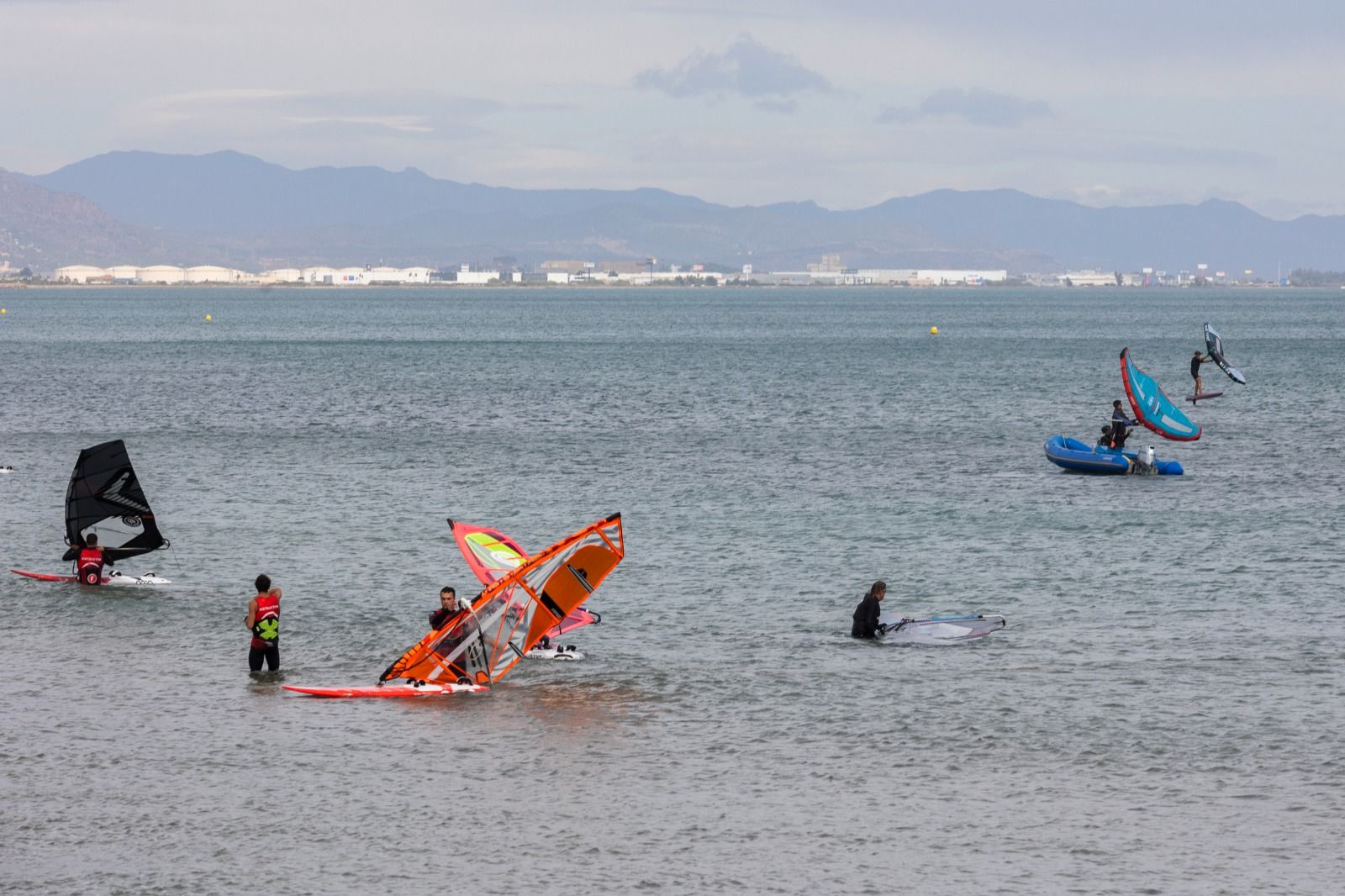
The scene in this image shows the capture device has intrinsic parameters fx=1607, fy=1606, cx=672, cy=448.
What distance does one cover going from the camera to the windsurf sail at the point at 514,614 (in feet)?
94.7

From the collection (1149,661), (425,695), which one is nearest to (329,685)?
(425,695)

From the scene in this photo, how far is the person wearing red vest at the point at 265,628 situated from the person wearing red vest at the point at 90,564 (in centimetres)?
1028

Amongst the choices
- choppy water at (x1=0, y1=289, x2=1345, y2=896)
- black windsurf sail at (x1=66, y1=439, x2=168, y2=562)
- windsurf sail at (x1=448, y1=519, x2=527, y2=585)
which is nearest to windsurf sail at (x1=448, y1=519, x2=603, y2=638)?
windsurf sail at (x1=448, y1=519, x2=527, y2=585)

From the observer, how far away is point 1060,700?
28.2 m

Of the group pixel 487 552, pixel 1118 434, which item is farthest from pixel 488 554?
pixel 1118 434

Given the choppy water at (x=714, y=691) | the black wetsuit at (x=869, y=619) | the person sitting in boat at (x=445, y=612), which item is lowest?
the choppy water at (x=714, y=691)

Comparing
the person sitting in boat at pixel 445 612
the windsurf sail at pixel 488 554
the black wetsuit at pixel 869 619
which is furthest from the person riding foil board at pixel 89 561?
the black wetsuit at pixel 869 619

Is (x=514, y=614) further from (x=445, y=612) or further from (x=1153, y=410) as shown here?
(x=1153, y=410)

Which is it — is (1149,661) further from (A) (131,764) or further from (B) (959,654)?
(A) (131,764)

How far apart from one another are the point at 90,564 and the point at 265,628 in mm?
11025

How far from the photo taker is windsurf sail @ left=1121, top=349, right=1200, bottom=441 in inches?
2458

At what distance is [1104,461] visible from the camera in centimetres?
6038

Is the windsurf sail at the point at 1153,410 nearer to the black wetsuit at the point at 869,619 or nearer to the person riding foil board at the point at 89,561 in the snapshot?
the black wetsuit at the point at 869,619

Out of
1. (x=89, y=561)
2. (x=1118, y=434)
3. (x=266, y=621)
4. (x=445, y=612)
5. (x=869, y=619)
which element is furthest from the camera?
(x=1118, y=434)
